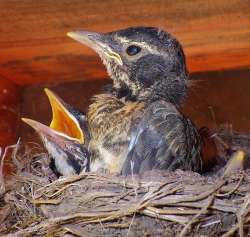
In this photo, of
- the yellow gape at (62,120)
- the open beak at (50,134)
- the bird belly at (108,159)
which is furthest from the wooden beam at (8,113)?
the bird belly at (108,159)

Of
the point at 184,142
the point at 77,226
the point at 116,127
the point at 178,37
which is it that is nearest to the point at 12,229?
the point at 77,226

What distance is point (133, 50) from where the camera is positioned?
2.20 m

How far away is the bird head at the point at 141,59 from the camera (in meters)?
2.16

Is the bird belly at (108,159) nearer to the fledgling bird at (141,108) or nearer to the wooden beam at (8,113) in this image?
the fledgling bird at (141,108)

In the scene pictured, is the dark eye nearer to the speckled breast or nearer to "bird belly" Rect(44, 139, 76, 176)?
the speckled breast

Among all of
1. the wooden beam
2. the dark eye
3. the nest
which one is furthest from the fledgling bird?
the wooden beam

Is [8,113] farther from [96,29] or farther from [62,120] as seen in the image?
[96,29]

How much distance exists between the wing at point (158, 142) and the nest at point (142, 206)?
16cm

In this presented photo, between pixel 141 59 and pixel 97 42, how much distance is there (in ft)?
0.51

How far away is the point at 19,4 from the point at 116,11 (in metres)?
0.31

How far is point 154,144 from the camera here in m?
1.96

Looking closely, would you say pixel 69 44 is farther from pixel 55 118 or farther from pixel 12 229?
pixel 12 229

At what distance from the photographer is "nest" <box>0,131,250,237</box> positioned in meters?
1.68

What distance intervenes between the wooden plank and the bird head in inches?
3.2
